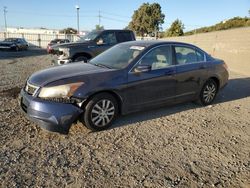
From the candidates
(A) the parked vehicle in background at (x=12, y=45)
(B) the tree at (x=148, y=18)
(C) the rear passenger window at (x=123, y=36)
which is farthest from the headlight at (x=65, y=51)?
(B) the tree at (x=148, y=18)

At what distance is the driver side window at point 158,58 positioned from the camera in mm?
5327

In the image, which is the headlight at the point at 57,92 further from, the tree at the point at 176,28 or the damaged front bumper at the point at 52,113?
the tree at the point at 176,28

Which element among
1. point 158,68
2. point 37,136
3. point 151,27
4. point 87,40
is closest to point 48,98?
point 37,136

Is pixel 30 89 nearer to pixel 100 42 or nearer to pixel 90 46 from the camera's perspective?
pixel 90 46

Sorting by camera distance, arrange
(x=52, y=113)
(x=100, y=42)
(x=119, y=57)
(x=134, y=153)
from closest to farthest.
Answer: (x=134, y=153), (x=52, y=113), (x=119, y=57), (x=100, y=42)

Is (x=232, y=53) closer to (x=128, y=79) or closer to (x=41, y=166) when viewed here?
(x=128, y=79)

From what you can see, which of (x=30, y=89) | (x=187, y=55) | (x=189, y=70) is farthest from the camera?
(x=187, y=55)

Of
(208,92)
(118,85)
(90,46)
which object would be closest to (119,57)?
(118,85)

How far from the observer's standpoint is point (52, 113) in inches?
165

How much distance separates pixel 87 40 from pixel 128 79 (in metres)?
5.98

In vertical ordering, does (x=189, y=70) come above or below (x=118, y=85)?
above

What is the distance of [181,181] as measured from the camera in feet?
11.1

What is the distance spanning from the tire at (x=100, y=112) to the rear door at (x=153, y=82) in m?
0.35

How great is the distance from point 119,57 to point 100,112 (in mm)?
1384
